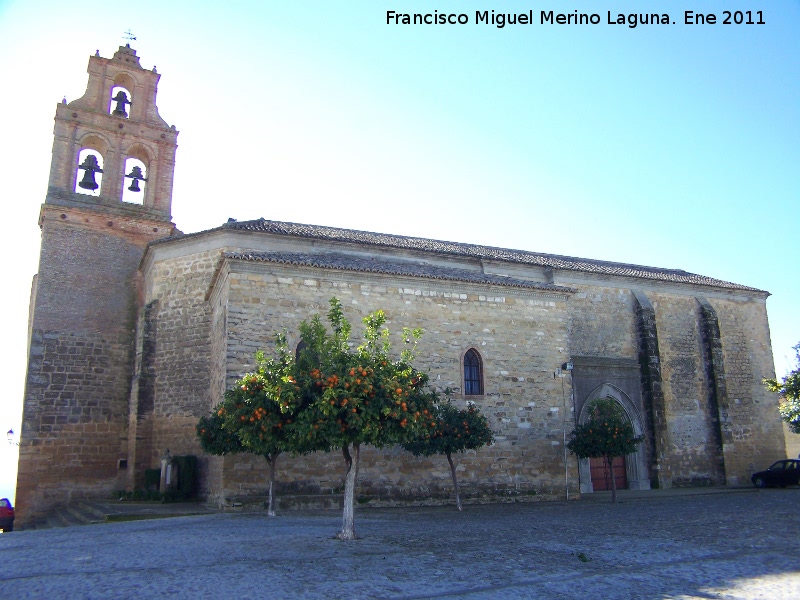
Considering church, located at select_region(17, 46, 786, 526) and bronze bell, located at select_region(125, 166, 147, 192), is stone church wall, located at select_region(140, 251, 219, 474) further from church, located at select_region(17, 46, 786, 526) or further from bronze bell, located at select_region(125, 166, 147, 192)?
bronze bell, located at select_region(125, 166, 147, 192)

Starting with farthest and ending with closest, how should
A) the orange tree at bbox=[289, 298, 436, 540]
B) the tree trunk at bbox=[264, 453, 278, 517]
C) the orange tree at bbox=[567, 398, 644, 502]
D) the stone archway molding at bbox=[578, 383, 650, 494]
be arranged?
1. the stone archway molding at bbox=[578, 383, 650, 494]
2. the orange tree at bbox=[567, 398, 644, 502]
3. the tree trunk at bbox=[264, 453, 278, 517]
4. the orange tree at bbox=[289, 298, 436, 540]

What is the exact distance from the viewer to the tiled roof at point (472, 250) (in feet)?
66.9

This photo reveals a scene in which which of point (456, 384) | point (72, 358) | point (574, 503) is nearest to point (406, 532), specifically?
point (456, 384)

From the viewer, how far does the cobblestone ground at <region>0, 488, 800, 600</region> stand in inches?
253

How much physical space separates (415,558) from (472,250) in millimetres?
16880

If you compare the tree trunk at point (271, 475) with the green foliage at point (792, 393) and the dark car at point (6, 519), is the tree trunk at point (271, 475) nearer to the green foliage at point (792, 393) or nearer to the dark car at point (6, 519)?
the dark car at point (6, 519)

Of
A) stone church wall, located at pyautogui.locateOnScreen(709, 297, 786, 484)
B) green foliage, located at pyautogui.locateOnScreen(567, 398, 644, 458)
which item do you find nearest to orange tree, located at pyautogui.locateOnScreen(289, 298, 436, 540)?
green foliage, located at pyautogui.locateOnScreen(567, 398, 644, 458)

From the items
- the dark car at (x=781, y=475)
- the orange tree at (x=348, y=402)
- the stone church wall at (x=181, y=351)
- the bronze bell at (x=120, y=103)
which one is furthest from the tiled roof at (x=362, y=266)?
the dark car at (x=781, y=475)

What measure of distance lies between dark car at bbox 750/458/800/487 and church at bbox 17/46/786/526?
1082 millimetres

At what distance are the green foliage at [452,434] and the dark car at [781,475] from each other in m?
14.1

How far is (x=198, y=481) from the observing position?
17.9 m

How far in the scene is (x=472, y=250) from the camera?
23891 mm

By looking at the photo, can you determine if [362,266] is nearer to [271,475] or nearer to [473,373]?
[473,373]

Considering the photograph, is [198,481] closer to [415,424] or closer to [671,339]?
[415,424]
